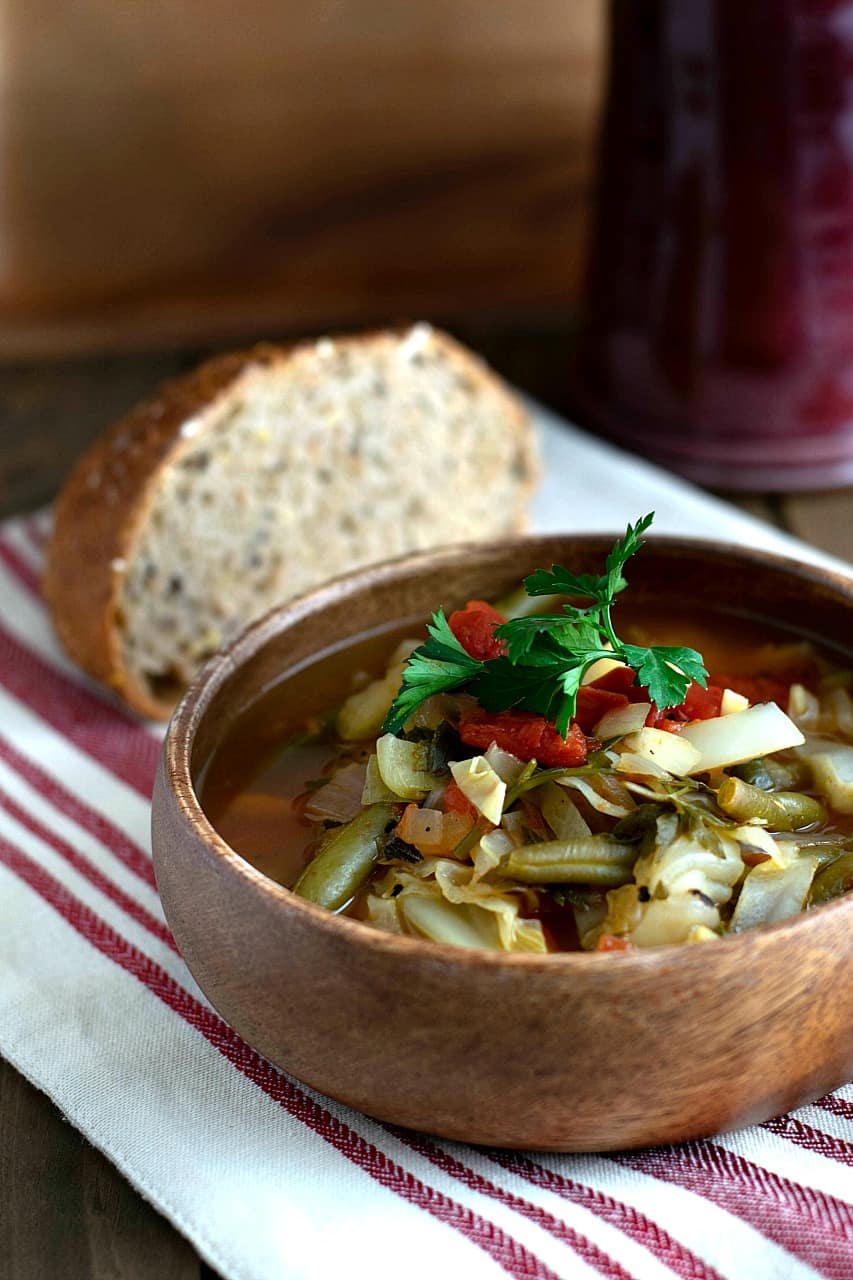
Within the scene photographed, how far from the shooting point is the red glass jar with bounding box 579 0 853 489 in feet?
11.1

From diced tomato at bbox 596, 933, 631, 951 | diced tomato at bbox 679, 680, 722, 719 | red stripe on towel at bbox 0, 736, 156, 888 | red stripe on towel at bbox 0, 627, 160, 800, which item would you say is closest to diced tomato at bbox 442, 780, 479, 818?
diced tomato at bbox 596, 933, 631, 951

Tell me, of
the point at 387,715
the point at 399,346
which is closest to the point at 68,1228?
the point at 387,715

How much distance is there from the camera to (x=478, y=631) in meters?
2.12

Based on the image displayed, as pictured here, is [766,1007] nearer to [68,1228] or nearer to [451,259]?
[68,1228]

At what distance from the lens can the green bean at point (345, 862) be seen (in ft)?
6.17

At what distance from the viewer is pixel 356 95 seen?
4.62 metres

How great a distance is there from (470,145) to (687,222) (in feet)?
4.52

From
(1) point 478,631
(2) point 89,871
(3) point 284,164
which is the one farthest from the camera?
(3) point 284,164

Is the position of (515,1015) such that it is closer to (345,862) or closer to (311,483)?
(345,862)

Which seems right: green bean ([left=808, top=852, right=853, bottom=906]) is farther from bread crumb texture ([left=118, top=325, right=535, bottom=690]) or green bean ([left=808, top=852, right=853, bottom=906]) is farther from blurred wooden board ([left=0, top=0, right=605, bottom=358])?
blurred wooden board ([left=0, top=0, right=605, bottom=358])

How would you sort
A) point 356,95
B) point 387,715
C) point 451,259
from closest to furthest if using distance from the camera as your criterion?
point 387,715 < point 356,95 < point 451,259

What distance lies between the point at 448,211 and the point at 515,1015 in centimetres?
368

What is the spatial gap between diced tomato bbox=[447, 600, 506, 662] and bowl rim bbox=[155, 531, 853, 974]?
0.30m

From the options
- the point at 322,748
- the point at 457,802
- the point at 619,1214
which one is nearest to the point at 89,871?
the point at 322,748
